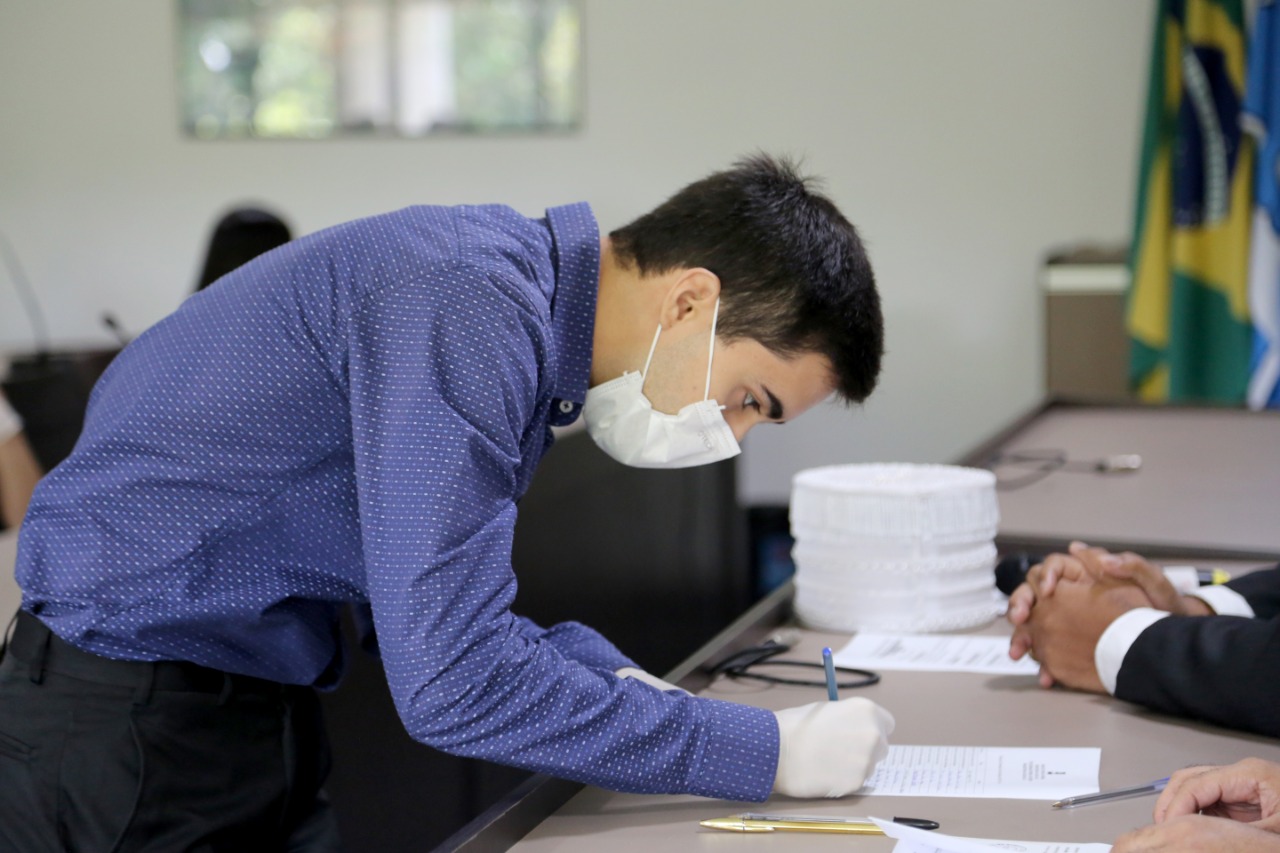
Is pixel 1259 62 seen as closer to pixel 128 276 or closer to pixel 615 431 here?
pixel 615 431

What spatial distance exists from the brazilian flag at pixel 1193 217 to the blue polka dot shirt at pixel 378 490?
3.21 metres

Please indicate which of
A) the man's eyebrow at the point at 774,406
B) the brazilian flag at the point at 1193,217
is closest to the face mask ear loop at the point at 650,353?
the man's eyebrow at the point at 774,406

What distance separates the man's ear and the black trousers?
21.3 inches

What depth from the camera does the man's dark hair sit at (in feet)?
3.87

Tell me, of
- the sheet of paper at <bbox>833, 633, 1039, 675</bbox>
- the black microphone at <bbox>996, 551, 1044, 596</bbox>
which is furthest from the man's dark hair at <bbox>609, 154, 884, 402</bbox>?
the black microphone at <bbox>996, 551, 1044, 596</bbox>

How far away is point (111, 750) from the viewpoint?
1180mm

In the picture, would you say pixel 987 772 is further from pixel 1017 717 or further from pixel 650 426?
pixel 650 426

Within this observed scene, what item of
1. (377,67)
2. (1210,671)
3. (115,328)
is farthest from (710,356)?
(377,67)

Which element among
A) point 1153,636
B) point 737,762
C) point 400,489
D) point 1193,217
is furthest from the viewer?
point 1193,217

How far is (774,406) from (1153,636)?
471 mm

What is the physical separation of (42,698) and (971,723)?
899 mm

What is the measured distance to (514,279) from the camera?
1055 mm

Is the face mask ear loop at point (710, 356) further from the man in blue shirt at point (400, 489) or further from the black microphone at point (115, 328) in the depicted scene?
the black microphone at point (115, 328)

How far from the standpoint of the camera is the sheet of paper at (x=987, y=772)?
3.73 feet
